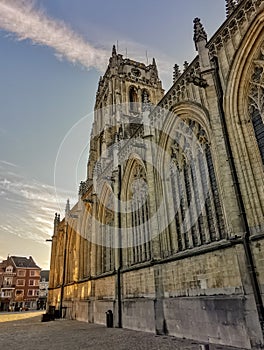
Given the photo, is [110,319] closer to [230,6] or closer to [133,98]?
[230,6]

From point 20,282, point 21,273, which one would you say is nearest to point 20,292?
point 20,282

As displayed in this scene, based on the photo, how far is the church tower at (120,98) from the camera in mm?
29266

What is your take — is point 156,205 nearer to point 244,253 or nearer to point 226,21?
point 244,253

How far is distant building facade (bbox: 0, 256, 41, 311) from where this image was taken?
5838 centimetres

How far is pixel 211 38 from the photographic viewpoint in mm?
11438

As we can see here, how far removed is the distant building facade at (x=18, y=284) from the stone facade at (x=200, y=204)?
47.6 meters

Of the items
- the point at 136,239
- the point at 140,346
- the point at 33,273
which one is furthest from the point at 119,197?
the point at 33,273

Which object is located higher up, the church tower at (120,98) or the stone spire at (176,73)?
the church tower at (120,98)

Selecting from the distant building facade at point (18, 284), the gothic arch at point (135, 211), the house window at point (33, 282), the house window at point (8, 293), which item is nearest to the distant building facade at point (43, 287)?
the distant building facade at point (18, 284)

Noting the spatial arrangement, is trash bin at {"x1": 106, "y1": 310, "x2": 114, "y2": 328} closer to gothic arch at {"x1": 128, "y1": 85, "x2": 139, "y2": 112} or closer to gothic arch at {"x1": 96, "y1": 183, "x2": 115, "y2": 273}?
gothic arch at {"x1": 96, "y1": 183, "x2": 115, "y2": 273}

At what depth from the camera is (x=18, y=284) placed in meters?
61.0

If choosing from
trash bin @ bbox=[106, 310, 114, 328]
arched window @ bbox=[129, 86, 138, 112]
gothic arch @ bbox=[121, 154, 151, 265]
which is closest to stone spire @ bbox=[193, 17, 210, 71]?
gothic arch @ bbox=[121, 154, 151, 265]

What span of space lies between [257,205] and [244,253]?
1597 mm

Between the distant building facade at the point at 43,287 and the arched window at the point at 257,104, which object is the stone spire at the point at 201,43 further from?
the distant building facade at the point at 43,287
